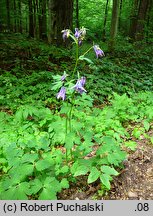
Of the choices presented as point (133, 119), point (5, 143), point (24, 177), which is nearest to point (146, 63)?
point (133, 119)

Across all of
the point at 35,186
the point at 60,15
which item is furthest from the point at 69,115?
the point at 60,15

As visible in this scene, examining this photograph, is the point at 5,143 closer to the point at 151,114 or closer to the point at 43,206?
the point at 43,206

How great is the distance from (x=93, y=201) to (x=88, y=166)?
13.6 inches

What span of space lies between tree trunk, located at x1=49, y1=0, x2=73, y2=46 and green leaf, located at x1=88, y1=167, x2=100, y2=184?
701 centimetres

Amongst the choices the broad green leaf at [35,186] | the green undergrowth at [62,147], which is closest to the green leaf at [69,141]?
the green undergrowth at [62,147]

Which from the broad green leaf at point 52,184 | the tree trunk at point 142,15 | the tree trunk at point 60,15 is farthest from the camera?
the tree trunk at point 142,15

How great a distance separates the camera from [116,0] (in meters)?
9.72

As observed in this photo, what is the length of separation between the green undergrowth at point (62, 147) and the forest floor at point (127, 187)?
0.09 meters

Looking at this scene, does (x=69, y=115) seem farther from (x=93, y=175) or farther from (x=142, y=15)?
(x=142, y=15)

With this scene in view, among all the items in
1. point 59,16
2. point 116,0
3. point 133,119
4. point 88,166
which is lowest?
point 133,119

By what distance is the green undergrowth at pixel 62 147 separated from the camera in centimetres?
242

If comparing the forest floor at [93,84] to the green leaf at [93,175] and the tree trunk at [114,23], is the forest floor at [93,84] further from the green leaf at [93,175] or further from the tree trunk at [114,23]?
the tree trunk at [114,23]

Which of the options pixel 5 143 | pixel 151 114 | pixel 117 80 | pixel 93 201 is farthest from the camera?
pixel 117 80

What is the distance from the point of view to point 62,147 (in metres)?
3.93
